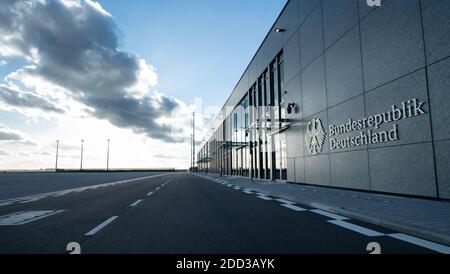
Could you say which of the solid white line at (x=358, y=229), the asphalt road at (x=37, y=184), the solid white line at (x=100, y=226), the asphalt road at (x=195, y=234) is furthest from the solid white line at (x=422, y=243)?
the asphalt road at (x=37, y=184)

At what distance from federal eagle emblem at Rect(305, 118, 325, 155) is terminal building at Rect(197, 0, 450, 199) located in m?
0.06

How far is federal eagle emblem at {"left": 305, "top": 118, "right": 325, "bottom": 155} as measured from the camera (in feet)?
53.1

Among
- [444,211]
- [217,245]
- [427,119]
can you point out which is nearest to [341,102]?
[427,119]

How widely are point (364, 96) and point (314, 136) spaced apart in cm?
497

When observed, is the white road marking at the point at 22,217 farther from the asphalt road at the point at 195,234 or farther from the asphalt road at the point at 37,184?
the asphalt road at the point at 37,184

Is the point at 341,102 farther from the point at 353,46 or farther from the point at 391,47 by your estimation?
the point at 391,47

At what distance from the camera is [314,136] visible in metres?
16.9

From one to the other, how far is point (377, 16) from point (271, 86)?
1395cm

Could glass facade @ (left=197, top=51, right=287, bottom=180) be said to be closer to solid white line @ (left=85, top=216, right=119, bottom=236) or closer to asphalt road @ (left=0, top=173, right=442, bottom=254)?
asphalt road @ (left=0, top=173, right=442, bottom=254)
